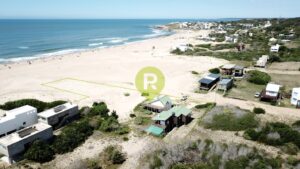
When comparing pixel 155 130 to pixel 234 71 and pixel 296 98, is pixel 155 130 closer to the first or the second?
pixel 296 98

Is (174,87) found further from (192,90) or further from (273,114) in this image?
(273,114)

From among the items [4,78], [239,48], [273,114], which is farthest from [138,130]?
[239,48]

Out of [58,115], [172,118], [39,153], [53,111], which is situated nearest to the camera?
[39,153]

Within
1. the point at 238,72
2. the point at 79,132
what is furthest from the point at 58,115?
the point at 238,72

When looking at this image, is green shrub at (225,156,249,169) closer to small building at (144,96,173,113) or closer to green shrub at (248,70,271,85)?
small building at (144,96,173,113)

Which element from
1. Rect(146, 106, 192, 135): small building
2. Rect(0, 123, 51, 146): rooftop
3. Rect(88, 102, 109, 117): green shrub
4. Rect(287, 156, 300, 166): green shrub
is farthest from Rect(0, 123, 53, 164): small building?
Rect(287, 156, 300, 166): green shrub

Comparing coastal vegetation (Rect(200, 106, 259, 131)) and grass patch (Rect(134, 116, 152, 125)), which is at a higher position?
coastal vegetation (Rect(200, 106, 259, 131))
